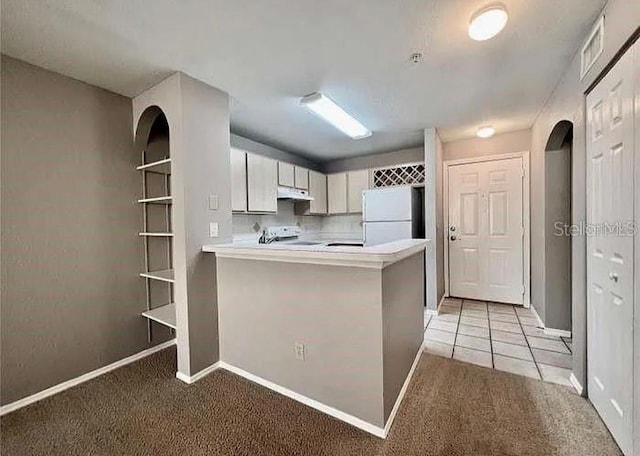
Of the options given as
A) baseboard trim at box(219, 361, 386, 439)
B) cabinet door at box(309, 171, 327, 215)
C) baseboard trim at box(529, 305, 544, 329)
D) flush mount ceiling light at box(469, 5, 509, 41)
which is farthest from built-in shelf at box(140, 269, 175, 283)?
baseboard trim at box(529, 305, 544, 329)

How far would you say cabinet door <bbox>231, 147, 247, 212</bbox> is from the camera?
3.14 m

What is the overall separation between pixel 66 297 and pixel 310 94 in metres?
2.58

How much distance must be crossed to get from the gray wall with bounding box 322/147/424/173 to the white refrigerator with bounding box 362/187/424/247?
2.04 ft

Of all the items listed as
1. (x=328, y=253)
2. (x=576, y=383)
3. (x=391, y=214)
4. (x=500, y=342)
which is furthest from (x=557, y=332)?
(x=328, y=253)

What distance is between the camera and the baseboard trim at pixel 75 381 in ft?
6.03

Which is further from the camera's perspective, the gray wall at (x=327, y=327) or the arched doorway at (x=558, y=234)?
the arched doorway at (x=558, y=234)

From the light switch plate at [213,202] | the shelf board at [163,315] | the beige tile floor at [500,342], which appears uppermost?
the light switch plate at [213,202]

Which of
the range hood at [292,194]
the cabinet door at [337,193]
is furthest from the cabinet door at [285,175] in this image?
the cabinet door at [337,193]

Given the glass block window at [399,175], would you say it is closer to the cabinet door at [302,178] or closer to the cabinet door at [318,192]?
the cabinet door at [318,192]

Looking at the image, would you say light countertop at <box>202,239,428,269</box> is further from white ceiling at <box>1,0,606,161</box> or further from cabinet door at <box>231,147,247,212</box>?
white ceiling at <box>1,0,606,161</box>

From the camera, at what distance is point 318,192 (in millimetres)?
4758

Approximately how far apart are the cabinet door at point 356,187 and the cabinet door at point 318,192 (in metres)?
0.46

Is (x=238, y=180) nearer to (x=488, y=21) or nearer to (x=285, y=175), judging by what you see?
(x=285, y=175)

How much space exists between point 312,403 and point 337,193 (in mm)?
3543
